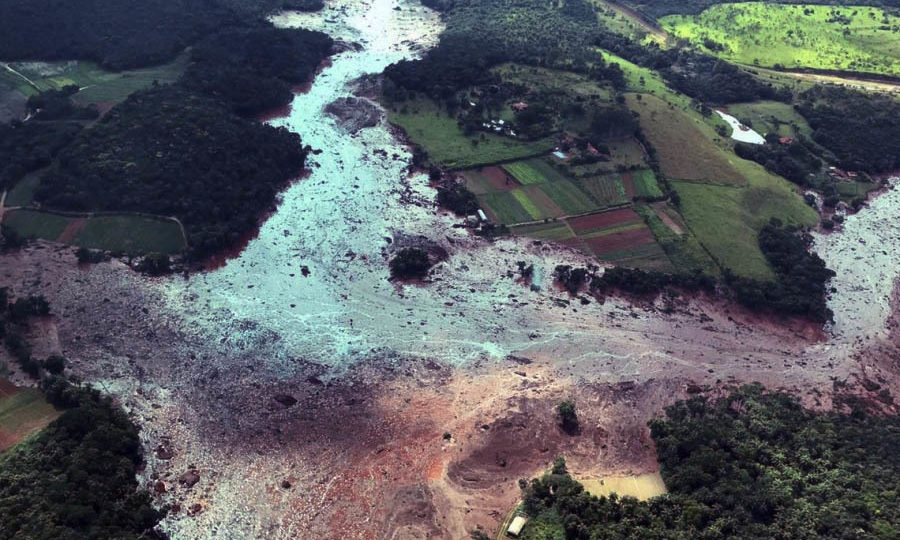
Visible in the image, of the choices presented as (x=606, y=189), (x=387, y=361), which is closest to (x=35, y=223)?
(x=387, y=361)

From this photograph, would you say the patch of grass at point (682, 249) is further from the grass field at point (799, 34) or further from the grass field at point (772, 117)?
the grass field at point (799, 34)

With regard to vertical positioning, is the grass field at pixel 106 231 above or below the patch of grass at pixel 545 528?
above

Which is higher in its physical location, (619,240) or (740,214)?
(740,214)

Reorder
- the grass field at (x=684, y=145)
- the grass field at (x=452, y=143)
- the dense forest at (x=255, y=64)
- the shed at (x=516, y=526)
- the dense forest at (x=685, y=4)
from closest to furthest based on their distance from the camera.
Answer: the shed at (x=516, y=526), the grass field at (x=684, y=145), the grass field at (x=452, y=143), the dense forest at (x=255, y=64), the dense forest at (x=685, y=4)

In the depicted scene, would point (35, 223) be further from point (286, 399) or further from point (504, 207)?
point (504, 207)

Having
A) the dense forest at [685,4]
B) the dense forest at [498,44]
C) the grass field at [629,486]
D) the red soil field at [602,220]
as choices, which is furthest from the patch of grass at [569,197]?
the dense forest at [685,4]

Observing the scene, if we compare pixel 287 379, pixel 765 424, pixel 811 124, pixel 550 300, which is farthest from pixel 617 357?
pixel 811 124

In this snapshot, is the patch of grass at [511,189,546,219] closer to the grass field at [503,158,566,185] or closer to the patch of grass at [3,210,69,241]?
the grass field at [503,158,566,185]
